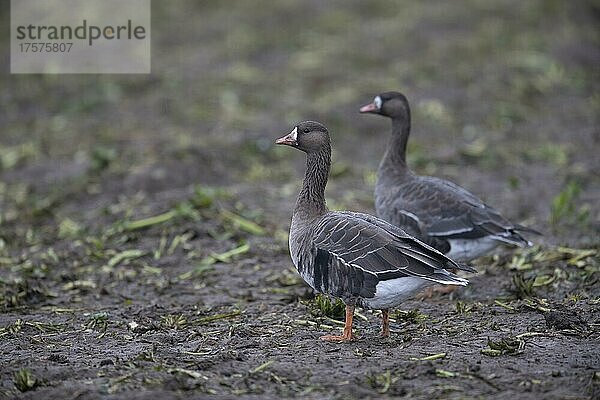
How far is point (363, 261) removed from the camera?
8.19 m

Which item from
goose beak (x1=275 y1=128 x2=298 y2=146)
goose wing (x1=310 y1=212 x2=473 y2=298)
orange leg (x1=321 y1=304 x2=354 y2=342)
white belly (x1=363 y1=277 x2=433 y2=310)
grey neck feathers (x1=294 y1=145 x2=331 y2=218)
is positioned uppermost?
goose beak (x1=275 y1=128 x2=298 y2=146)

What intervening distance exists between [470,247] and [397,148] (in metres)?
1.77

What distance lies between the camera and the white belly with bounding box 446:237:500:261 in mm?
10281

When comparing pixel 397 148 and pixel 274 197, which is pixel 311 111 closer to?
pixel 274 197

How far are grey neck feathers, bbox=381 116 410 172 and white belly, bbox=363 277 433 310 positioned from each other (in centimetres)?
329

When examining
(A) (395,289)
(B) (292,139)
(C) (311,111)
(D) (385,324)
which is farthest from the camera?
(C) (311,111)

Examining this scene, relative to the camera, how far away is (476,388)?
275 inches

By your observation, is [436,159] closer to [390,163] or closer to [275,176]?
[275,176]

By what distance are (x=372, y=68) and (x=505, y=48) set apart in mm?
3222

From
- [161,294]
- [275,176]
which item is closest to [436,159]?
[275,176]

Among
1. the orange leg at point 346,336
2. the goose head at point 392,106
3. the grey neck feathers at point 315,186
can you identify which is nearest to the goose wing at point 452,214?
the goose head at point 392,106

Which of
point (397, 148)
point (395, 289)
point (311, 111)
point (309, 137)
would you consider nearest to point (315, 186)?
point (309, 137)

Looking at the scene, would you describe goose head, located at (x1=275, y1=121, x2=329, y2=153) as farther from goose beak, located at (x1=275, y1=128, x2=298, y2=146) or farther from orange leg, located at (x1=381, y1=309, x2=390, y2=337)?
orange leg, located at (x1=381, y1=309, x2=390, y2=337)

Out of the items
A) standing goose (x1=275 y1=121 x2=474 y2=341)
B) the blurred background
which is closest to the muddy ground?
the blurred background
